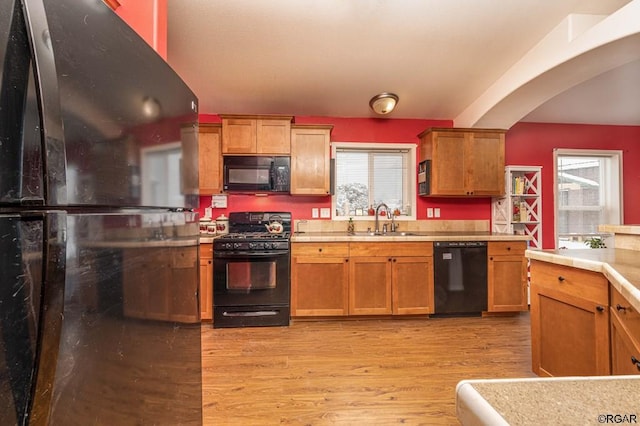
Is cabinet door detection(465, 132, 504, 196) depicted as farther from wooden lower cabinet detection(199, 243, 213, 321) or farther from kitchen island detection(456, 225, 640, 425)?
kitchen island detection(456, 225, 640, 425)

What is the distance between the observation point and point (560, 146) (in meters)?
3.88

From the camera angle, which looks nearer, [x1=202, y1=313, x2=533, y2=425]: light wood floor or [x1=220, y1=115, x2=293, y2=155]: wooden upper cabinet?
[x1=202, y1=313, x2=533, y2=425]: light wood floor

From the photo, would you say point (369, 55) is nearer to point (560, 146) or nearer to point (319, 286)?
point (319, 286)

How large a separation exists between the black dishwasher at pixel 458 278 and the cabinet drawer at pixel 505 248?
136 millimetres

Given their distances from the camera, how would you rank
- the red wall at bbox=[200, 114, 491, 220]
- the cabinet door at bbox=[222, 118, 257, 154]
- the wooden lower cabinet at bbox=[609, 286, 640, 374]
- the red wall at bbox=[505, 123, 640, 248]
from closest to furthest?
the wooden lower cabinet at bbox=[609, 286, 640, 374] → the cabinet door at bbox=[222, 118, 257, 154] → the red wall at bbox=[200, 114, 491, 220] → the red wall at bbox=[505, 123, 640, 248]

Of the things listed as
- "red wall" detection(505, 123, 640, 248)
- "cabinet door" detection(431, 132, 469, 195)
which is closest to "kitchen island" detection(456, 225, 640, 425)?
"cabinet door" detection(431, 132, 469, 195)

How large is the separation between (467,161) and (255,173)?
8.19 feet

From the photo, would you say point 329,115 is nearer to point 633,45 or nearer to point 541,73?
point 541,73

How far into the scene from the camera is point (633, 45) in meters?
1.80

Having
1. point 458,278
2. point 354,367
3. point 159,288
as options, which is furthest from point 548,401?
point 458,278

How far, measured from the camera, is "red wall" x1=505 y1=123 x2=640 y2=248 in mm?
3787

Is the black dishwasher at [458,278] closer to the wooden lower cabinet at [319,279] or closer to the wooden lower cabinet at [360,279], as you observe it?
the wooden lower cabinet at [360,279]

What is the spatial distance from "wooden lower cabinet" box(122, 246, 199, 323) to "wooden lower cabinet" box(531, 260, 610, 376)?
6.34 feet

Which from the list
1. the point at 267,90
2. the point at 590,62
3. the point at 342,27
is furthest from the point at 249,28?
the point at 590,62
